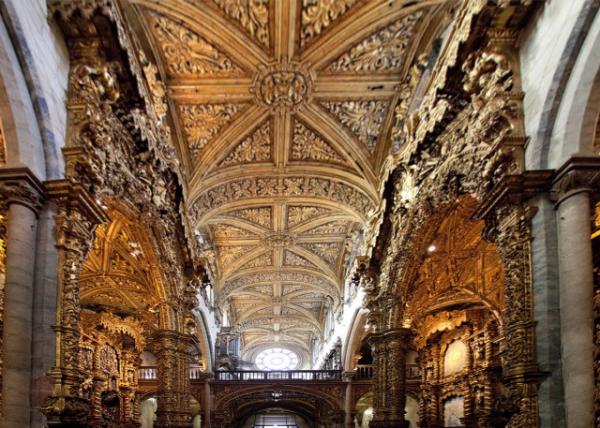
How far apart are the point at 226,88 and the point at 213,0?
91.5 inches

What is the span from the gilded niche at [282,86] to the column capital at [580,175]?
25.1 feet

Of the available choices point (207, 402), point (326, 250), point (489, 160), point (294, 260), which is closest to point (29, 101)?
point (489, 160)

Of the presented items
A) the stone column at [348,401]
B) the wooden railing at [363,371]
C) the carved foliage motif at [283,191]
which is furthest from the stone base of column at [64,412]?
the wooden railing at [363,371]

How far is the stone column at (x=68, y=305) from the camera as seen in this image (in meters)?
6.21

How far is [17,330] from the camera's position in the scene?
6.11 m

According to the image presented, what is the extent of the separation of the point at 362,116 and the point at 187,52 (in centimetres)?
428

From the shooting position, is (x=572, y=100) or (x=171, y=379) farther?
(x=171, y=379)

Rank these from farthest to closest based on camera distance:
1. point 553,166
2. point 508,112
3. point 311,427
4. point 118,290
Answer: point 311,427 < point 118,290 < point 508,112 < point 553,166

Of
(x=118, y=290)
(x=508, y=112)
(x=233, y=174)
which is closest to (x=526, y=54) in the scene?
(x=508, y=112)

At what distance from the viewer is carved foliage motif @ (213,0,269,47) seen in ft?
37.0

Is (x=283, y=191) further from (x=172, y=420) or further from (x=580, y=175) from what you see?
(x=580, y=175)

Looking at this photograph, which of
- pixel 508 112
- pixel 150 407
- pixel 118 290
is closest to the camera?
pixel 508 112

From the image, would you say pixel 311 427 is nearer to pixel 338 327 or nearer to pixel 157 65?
pixel 338 327

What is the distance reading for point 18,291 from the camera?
618 centimetres
